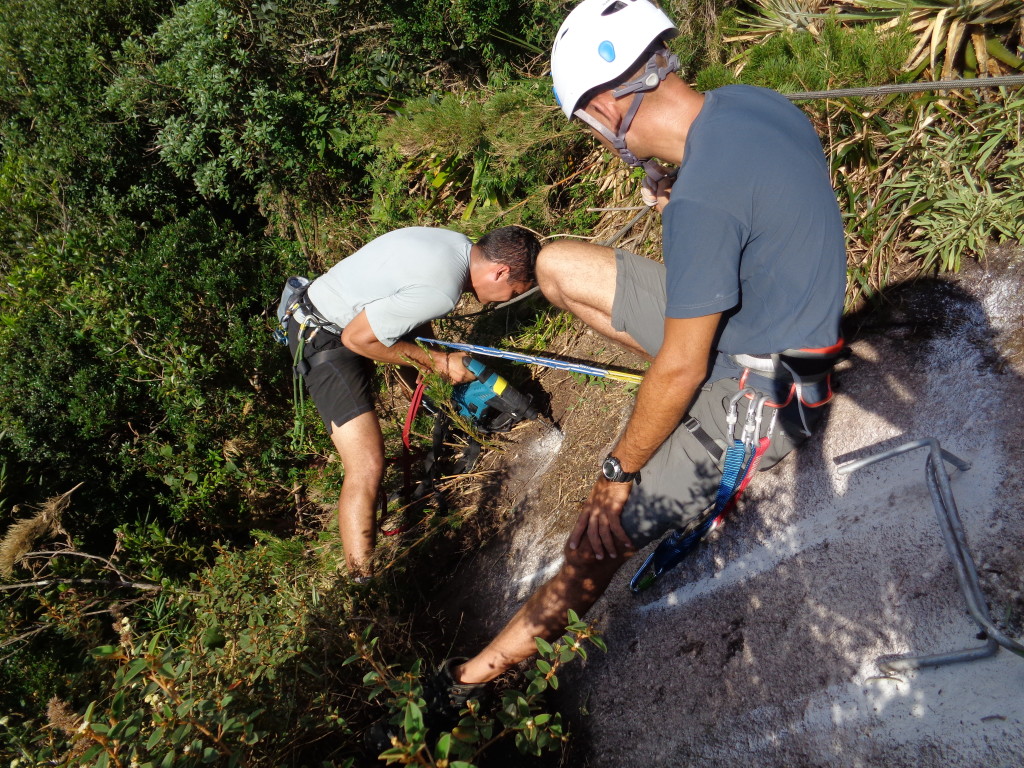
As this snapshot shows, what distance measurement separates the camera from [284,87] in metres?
5.77

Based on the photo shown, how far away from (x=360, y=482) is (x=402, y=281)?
44.3 inches

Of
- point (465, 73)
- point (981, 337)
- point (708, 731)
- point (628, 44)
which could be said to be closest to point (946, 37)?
point (981, 337)

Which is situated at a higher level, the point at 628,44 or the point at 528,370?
the point at 628,44

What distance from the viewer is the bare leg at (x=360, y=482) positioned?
12.2 ft

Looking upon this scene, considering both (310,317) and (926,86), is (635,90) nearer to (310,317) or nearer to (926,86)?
(926,86)

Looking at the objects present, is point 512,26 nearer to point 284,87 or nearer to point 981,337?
point 284,87

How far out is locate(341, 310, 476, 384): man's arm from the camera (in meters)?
3.80

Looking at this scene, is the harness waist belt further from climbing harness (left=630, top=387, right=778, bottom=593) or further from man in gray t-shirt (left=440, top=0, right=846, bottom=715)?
climbing harness (left=630, top=387, right=778, bottom=593)

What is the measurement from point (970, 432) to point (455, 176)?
4191 millimetres

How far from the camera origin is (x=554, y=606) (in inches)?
99.2

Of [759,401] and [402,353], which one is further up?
[759,401]

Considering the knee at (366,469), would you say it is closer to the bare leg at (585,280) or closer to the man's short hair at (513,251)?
the man's short hair at (513,251)

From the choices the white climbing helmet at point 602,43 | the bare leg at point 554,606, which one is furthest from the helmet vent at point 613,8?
the bare leg at point 554,606

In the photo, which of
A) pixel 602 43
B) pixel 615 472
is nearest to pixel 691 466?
pixel 615 472
